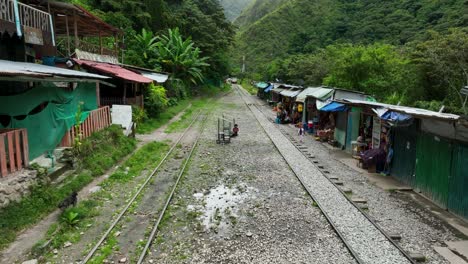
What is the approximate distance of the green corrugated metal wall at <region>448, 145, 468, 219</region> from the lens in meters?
8.54

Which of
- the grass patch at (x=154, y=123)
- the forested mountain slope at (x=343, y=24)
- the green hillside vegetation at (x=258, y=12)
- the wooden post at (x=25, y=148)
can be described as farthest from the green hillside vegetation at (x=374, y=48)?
the green hillside vegetation at (x=258, y=12)

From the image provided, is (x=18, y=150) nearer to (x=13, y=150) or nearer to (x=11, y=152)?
(x=13, y=150)

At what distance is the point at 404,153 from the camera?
11.9 meters

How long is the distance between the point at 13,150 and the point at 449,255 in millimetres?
10161

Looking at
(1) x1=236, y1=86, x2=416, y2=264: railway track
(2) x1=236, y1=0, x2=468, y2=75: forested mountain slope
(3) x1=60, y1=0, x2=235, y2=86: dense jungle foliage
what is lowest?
(1) x1=236, y1=86, x2=416, y2=264: railway track

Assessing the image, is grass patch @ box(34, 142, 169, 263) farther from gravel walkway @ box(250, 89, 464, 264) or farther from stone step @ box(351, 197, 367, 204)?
stone step @ box(351, 197, 367, 204)

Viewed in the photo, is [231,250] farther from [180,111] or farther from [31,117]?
[180,111]

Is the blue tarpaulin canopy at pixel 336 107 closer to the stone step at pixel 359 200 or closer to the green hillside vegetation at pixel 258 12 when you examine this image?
the stone step at pixel 359 200

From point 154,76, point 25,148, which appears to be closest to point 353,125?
point 25,148

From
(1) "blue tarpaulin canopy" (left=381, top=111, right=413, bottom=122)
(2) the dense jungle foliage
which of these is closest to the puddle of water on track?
(1) "blue tarpaulin canopy" (left=381, top=111, right=413, bottom=122)

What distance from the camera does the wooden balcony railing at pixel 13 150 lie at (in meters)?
7.86

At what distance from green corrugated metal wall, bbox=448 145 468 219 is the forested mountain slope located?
32.7 metres

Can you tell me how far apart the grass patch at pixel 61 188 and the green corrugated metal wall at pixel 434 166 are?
34.6 ft

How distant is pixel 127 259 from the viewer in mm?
6598
